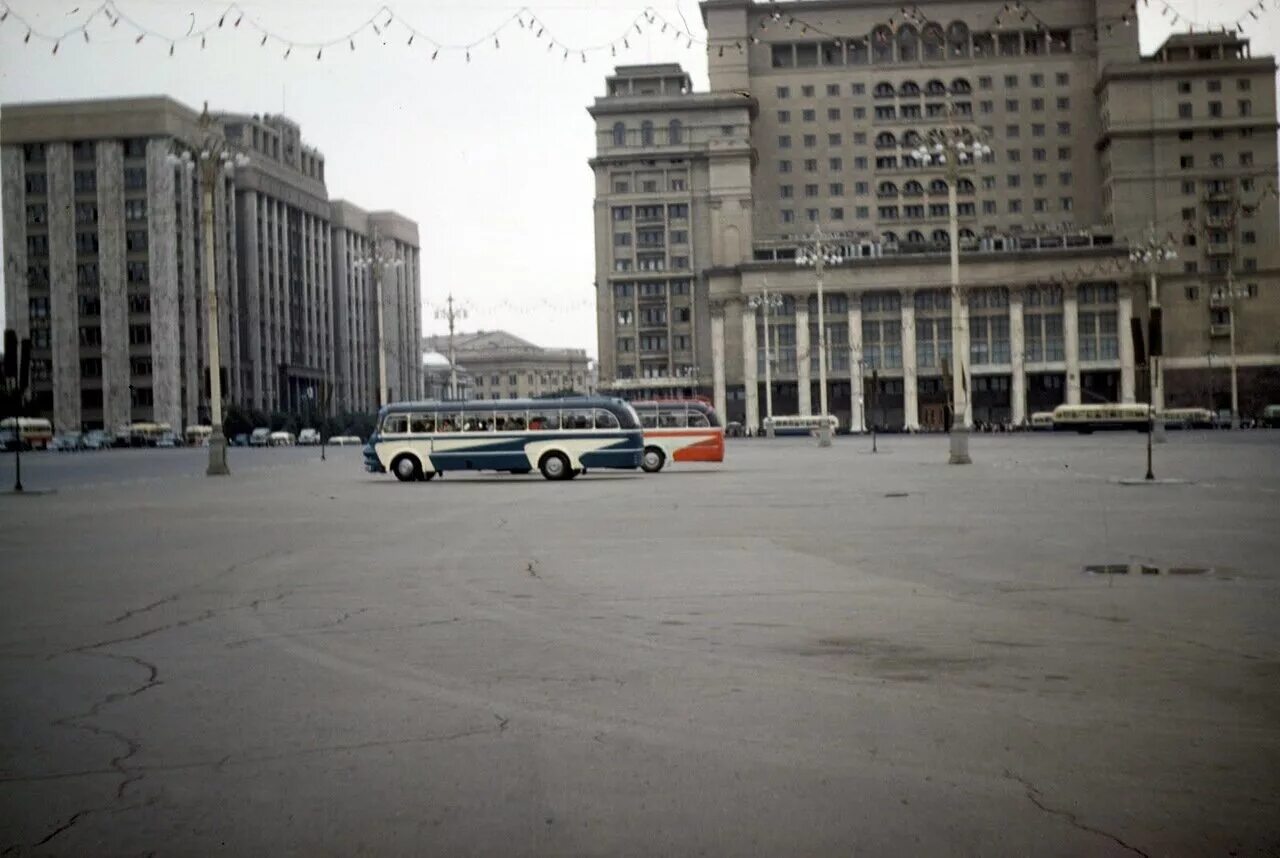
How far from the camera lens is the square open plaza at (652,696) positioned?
4836mm

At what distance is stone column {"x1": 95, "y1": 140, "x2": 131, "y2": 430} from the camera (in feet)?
391

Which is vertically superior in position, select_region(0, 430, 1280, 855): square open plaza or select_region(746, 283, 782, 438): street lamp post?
select_region(746, 283, 782, 438): street lamp post

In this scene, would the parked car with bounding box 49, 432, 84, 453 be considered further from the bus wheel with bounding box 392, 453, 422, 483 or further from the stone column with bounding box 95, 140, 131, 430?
the bus wheel with bounding box 392, 453, 422, 483

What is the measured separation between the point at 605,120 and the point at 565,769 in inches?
4867

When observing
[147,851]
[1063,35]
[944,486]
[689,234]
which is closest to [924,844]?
[147,851]

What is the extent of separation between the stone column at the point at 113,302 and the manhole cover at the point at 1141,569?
119319 millimetres

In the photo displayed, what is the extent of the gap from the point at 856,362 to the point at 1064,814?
111 m

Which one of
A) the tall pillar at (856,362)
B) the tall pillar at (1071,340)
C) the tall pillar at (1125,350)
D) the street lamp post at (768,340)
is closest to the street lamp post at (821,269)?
the tall pillar at (856,362)

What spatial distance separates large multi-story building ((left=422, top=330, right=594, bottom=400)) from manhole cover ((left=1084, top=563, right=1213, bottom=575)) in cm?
15338

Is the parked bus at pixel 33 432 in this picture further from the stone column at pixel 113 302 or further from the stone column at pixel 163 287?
the stone column at pixel 163 287

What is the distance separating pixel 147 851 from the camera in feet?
15.1

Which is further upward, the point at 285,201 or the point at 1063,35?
the point at 1063,35

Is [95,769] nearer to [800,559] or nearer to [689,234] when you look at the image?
[800,559]

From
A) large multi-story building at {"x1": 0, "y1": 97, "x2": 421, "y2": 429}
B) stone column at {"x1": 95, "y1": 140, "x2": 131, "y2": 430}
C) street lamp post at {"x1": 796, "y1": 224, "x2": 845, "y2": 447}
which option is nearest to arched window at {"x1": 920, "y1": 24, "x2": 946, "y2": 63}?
street lamp post at {"x1": 796, "y1": 224, "x2": 845, "y2": 447}
